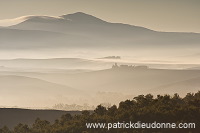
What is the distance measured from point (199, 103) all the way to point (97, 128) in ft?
28.4

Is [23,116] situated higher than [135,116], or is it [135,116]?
[23,116]

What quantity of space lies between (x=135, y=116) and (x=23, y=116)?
128 ft

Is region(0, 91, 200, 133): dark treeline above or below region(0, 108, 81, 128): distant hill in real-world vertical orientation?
below

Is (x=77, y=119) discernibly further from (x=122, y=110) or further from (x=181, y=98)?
(x=181, y=98)

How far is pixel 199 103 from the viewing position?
152 feet

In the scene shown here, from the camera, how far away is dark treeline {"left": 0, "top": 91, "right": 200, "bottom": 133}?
40969 millimetres

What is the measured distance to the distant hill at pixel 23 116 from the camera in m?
76.6

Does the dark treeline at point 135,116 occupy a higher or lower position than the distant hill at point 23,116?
lower

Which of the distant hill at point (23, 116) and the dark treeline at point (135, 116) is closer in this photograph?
the dark treeline at point (135, 116)

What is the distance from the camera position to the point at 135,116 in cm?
4225

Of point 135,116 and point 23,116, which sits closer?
point 135,116

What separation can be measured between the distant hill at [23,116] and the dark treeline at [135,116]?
27716mm

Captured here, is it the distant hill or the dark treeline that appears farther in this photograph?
the distant hill

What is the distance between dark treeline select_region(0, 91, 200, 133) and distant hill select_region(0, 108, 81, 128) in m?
27.7
